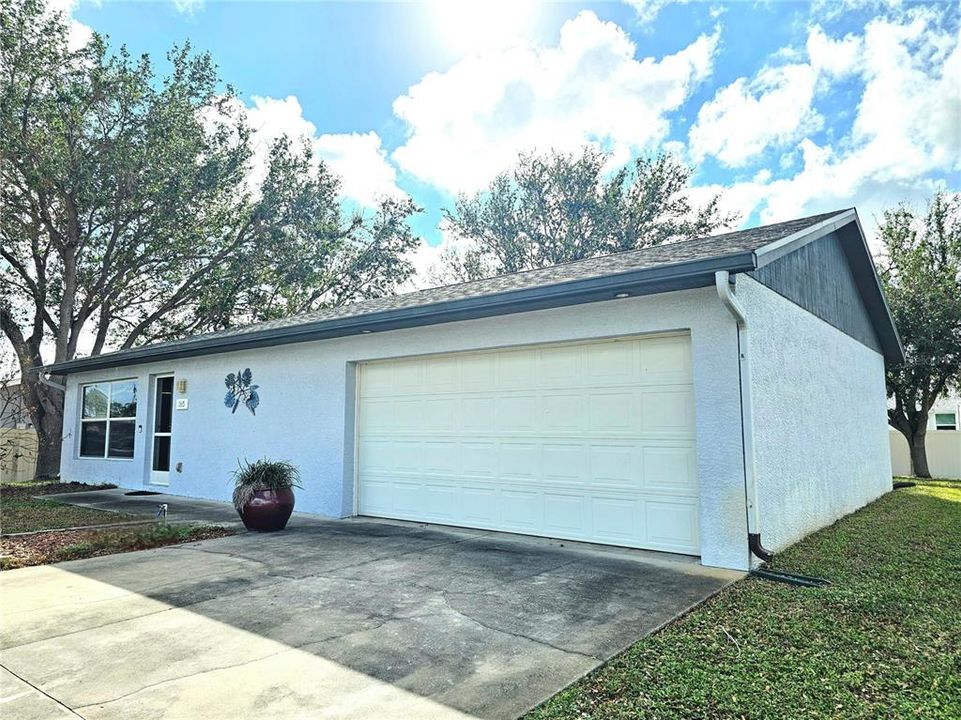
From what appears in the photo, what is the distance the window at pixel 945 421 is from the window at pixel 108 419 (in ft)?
90.0

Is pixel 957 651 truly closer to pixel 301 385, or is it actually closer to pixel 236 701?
pixel 236 701

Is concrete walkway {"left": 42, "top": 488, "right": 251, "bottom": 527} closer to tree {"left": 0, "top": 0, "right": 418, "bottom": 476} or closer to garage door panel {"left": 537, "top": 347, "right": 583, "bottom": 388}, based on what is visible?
garage door panel {"left": 537, "top": 347, "right": 583, "bottom": 388}

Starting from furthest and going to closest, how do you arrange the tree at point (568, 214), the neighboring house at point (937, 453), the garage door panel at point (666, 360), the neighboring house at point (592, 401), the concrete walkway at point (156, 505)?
the tree at point (568, 214) < the neighboring house at point (937, 453) < the concrete walkway at point (156, 505) < the garage door panel at point (666, 360) < the neighboring house at point (592, 401)

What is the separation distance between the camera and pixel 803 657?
3393 mm

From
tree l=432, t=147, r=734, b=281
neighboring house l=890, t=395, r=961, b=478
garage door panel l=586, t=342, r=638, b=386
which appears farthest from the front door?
neighboring house l=890, t=395, r=961, b=478

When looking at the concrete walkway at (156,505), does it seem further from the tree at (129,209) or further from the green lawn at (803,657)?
the green lawn at (803,657)

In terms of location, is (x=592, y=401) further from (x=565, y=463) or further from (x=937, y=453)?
(x=937, y=453)

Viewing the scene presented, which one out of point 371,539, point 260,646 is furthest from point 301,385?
point 260,646

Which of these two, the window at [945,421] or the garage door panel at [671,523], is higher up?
the window at [945,421]

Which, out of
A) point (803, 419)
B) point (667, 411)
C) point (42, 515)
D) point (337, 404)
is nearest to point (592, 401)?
point (667, 411)

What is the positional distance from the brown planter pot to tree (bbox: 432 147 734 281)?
18835mm

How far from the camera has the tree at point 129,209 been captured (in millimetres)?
14258

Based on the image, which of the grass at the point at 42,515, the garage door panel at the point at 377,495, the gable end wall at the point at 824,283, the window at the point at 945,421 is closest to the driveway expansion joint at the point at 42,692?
the garage door panel at the point at 377,495

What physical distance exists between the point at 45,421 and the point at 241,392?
9.90m
